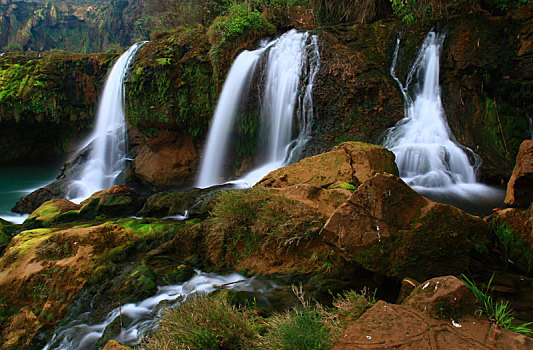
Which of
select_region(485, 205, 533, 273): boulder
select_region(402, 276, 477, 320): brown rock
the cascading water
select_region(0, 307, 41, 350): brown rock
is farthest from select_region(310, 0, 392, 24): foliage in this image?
select_region(0, 307, 41, 350): brown rock

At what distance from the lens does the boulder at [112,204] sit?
310 inches

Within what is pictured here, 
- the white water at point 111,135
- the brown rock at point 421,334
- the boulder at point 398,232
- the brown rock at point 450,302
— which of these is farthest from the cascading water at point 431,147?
the white water at point 111,135

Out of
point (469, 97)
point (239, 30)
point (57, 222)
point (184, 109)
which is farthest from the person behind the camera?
point (184, 109)

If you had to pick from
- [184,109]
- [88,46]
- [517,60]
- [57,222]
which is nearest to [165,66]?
[184,109]

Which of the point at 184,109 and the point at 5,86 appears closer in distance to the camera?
the point at 184,109

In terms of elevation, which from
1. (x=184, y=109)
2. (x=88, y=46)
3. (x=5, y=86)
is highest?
(x=88, y=46)

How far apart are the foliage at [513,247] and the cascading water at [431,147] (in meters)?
2.53

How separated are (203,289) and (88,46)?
37.4 m

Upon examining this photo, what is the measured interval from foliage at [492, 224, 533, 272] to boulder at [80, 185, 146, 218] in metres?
7.39

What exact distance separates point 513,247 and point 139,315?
158 inches

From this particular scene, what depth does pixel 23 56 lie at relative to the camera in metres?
15.0

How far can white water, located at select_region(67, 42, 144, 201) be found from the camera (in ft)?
40.4

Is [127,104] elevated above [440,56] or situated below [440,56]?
below

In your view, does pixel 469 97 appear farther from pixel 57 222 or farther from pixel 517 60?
pixel 57 222
